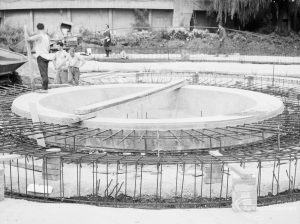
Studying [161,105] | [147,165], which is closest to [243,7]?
[161,105]

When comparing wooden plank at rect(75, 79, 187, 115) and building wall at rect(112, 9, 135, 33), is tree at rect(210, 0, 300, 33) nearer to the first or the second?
building wall at rect(112, 9, 135, 33)

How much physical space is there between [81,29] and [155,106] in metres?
21.3

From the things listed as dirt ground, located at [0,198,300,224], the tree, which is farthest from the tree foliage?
dirt ground, located at [0,198,300,224]

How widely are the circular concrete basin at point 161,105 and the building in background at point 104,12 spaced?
2197cm

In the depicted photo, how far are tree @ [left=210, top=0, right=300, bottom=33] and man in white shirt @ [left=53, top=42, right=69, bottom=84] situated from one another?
17824 millimetres

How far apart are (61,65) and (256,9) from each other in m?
18.7

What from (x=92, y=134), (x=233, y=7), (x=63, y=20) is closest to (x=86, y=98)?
(x=92, y=134)

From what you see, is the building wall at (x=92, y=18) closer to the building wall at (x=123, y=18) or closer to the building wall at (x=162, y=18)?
the building wall at (x=123, y=18)

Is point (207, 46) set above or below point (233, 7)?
below

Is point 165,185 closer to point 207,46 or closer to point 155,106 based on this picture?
point 155,106

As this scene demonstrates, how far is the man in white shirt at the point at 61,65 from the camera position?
13.2 m

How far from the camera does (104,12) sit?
3319 cm

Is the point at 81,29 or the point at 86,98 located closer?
the point at 86,98

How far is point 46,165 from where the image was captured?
6043 millimetres
